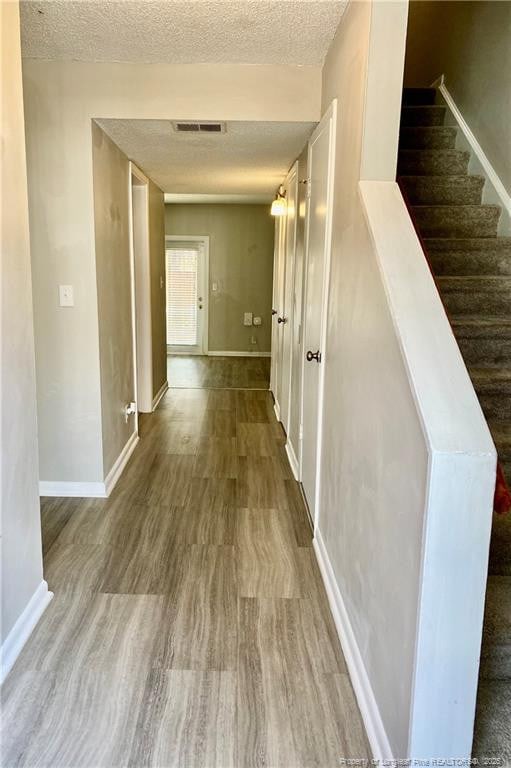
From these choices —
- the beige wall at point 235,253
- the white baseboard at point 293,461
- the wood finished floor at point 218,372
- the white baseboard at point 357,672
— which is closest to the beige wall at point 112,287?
the white baseboard at point 293,461

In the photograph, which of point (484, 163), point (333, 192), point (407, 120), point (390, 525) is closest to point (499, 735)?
point (390, 525)

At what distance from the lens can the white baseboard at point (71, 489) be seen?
3.17m

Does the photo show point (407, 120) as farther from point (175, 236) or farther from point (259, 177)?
point (175, 236)

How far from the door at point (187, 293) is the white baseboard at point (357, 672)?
6338 millimetres

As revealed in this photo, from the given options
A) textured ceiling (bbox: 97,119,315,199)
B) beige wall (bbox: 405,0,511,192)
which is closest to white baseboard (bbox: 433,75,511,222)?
beige wall (bbox: 405,0,511,192)

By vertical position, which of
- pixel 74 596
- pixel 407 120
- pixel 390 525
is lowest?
pixel 74 596

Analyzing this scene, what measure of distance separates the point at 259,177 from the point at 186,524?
3.05 m

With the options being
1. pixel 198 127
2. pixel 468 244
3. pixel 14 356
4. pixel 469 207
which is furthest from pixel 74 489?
pixel 469 207

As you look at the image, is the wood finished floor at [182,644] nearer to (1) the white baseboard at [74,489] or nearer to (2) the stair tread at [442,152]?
(1) the white baseboard at [74,489]

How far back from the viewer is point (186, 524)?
2.83 metres

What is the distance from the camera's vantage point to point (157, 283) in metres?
5.31

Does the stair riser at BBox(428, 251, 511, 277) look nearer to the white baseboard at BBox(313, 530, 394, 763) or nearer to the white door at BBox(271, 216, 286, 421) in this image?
the white baseboard at BBox(313, 530, 394, 763)

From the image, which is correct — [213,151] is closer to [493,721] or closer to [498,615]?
[498,615]

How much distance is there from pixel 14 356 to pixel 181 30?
1629 millimetres
